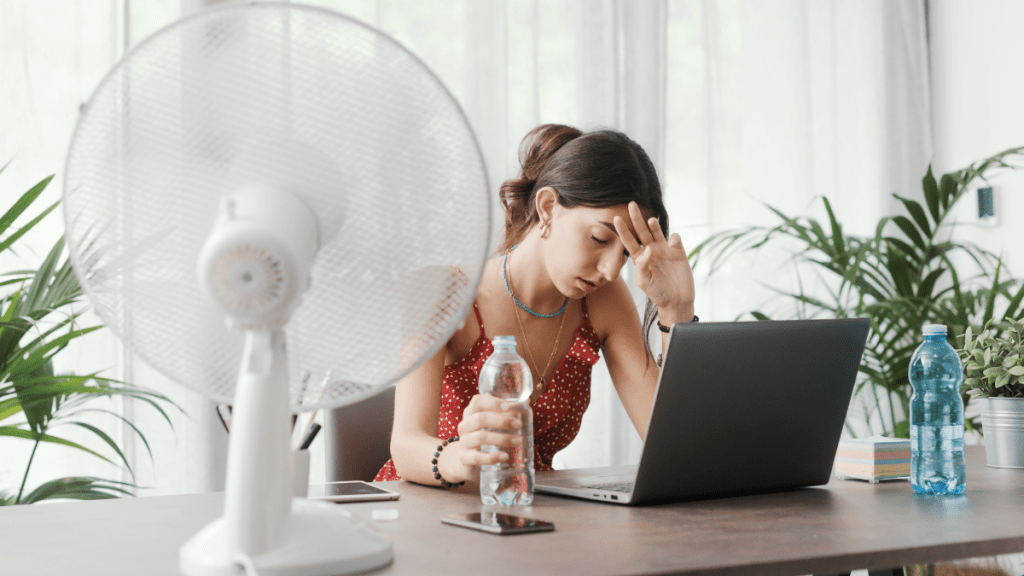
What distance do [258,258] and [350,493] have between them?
54 cm

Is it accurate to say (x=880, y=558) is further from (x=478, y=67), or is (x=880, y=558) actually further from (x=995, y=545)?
(x=478, y=67)

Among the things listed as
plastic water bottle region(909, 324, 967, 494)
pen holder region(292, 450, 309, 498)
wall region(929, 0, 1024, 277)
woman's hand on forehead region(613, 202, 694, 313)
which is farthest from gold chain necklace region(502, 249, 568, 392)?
wall region(929, 0, 1024, 277)

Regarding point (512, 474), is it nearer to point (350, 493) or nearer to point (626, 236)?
point (350, 493)

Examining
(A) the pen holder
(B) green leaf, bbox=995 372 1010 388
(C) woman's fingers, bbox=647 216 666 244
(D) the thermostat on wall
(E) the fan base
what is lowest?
(E) the fan base

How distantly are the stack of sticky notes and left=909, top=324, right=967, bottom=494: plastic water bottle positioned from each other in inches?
2.7

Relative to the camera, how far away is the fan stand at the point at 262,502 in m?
0.65

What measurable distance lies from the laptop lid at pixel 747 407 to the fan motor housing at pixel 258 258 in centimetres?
44

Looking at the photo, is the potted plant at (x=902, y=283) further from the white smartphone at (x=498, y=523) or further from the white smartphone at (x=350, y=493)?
the white smartphone at (x=498, y=523)

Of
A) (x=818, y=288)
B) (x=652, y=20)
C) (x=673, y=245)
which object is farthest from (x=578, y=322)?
(x=818, y=288)

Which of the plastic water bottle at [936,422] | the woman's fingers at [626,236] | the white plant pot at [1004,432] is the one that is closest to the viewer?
the plastic water bottle at [936,422]

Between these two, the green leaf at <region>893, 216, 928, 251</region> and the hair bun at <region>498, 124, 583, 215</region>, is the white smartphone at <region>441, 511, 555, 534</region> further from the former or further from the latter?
the green leaf at <region>893, 216, 928, 251</region>

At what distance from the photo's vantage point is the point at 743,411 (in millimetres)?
1022

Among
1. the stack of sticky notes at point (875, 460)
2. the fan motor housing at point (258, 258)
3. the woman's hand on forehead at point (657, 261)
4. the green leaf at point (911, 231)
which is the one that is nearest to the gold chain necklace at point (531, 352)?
the woman's hand on forehead at point (657, 261)

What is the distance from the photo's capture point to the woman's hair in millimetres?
1498
